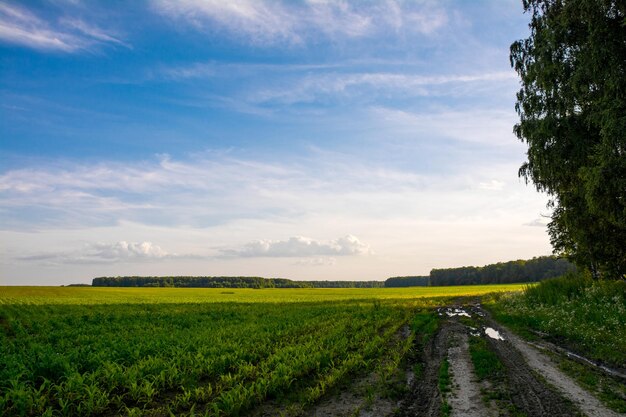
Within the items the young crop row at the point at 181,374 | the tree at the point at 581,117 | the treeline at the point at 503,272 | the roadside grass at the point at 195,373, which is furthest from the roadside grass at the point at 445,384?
the treeline at the point at 503,272

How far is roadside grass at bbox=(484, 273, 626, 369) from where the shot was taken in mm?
13709

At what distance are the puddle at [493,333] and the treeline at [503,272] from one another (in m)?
123

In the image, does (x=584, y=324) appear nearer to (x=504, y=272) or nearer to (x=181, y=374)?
(x=181, y=374)

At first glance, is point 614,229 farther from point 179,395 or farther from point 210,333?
point 179,395

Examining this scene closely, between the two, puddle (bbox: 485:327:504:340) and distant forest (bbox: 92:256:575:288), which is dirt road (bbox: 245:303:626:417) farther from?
distant forest (bbox: 92:256:575:288)

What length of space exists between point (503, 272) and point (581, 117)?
14127 cm

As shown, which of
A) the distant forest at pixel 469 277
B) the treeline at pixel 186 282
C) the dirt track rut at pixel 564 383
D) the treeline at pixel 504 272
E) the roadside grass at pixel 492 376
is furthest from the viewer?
the treeline at pixel 186 282

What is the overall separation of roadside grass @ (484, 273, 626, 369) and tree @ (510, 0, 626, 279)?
7.51 ft

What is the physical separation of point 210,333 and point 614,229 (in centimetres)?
2240

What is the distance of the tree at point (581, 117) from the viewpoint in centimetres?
1561

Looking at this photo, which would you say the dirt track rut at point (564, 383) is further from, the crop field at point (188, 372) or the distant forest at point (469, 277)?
the distant forest at point (469, 277)

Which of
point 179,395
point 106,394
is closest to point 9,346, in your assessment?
point 106,394

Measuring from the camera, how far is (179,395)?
9219 millimetres

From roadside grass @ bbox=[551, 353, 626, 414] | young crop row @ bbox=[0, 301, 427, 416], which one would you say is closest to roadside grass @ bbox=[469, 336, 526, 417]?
roadside grass @ bbox=[551, 353, 626, 414]
